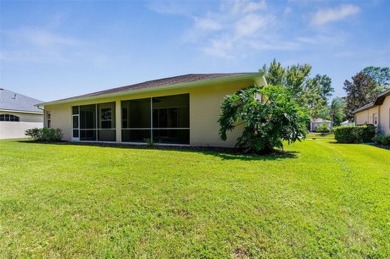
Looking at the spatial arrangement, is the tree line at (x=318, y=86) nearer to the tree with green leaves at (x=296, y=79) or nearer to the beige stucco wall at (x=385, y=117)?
the tree with green leaves at (x=296, y=79)

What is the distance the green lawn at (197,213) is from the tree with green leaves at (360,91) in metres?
39.1

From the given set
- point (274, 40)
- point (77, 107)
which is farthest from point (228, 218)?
point (77, 107)

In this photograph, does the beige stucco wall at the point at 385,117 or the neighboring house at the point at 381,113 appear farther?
the neighboring house at the point at 381,113

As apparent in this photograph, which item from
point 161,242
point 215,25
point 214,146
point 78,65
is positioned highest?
point 215,25

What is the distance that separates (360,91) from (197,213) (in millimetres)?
43692

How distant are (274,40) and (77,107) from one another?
14.0 metres

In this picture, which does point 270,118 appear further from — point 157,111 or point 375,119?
point 375,119

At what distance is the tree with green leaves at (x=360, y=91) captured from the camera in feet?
119

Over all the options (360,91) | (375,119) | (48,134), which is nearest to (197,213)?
(48,134)

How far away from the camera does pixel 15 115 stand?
2205 centimetres

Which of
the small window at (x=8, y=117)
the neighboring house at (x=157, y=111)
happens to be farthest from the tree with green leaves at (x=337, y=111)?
the small window at (x=8, y=117)

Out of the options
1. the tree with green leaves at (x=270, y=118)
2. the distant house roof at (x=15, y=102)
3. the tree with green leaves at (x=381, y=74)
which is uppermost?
the tree with green leaves at (x=381, y=74)

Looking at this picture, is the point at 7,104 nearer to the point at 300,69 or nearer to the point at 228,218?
the point at 228,218

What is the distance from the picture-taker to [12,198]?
14.0 feet
